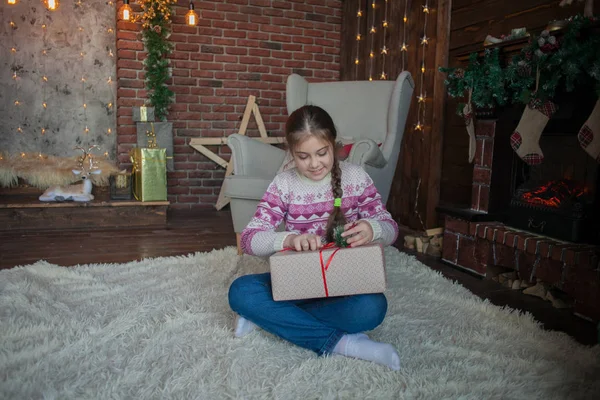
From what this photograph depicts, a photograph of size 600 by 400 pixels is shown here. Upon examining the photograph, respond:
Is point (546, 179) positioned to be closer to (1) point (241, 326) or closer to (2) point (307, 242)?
(2) point (307, 242)

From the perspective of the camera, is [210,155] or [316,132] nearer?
[316,132]

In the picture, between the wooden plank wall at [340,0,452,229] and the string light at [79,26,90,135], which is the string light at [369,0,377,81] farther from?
the string light at [79,26,90,135]

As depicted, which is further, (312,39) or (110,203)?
(312,39)

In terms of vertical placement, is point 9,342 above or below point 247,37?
below

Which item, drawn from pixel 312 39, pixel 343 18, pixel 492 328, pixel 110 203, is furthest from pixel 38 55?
pixel 492 328

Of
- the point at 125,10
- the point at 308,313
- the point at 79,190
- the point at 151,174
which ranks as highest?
the point at 125,10

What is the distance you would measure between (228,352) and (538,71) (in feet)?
5.18

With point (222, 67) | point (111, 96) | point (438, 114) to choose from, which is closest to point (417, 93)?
point (438, 114)

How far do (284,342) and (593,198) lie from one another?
1.36 m

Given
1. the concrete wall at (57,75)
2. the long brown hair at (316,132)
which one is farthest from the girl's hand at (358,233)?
the concrete wall at (57,75)

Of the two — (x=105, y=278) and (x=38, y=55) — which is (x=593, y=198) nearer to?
(x=105, y=278)

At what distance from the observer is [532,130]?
2021 mm

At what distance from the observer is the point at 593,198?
1921mm

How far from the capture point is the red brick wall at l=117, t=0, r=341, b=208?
407 centimetres
